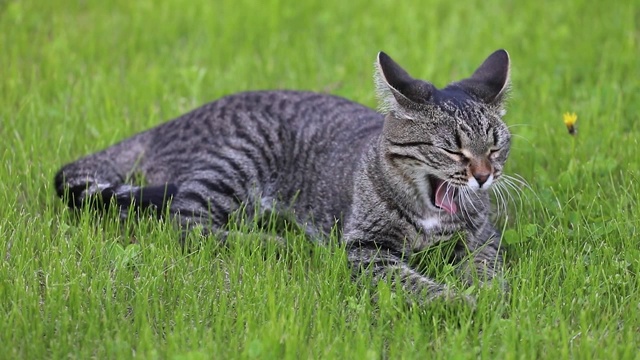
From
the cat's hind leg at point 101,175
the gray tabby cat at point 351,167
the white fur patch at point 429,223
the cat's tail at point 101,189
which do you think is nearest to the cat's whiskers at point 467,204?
the gray tabby cat at point 351,167

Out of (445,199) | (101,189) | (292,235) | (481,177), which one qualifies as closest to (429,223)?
(445,199)

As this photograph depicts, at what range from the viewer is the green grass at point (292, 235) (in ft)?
13.4

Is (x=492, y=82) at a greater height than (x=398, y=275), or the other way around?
(x=492, y=82)

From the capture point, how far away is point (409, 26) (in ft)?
28.7

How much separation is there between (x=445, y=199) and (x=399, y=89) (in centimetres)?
70

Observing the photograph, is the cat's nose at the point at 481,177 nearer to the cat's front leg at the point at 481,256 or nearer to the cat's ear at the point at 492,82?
the cat's front leg at the point at 481,256

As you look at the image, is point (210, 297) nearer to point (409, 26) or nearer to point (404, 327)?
point (404, 327)

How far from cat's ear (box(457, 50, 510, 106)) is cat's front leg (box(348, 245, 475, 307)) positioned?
1.04 meters

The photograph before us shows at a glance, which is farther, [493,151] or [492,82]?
[492,82]

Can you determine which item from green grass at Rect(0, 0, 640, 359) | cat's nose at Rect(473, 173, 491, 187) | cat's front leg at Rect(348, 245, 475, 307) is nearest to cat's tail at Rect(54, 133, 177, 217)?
green grass at Rect(0, 0, 640, 359)

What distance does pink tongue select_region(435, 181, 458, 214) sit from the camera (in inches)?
193

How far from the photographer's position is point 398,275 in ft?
15.0

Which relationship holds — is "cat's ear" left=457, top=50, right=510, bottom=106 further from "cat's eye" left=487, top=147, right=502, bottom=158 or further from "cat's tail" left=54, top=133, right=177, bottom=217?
"cat's tail" left=54, top=133, right=177, bottom=217

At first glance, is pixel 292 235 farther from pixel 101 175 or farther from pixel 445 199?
pixel 101 175
